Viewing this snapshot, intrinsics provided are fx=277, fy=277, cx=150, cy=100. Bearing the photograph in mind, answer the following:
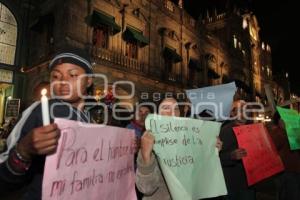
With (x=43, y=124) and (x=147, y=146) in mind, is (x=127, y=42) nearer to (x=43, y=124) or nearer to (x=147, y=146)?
(x=147, y=146)

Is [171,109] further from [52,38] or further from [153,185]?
[52,38]

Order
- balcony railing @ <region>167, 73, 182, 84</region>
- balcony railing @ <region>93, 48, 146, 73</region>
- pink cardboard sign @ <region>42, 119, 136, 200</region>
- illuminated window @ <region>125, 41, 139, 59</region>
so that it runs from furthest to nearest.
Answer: balcony railing @ <region>167, 73, 182, 84</region> < illuminated window @ <region>125, 41, 139, 59</region> < balcony railing @ <region>93, 48, 146, 73</region> < pink cardboard sign @ <region>42, 119, 136, 200</region>

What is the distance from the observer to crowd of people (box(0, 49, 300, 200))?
1.42 meters

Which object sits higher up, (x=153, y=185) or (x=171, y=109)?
(x=171, y=109)

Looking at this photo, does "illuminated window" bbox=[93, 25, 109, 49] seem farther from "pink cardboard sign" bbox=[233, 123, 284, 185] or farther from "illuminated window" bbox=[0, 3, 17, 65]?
"pink cardboard sign" bbox=[233, 123, 284, 185]

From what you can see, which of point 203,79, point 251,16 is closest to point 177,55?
point 203,79

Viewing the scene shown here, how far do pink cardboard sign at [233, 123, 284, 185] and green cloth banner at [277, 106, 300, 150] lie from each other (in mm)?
335

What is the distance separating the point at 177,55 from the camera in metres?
18.7

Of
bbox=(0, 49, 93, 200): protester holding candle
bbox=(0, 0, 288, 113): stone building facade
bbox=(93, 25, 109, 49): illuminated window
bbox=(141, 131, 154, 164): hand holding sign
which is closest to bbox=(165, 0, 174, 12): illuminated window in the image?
bbox=(0, 0, 288, 113): stone building facade

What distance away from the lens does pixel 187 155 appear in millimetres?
2619

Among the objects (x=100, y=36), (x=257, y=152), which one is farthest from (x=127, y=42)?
(x=257, y=152)

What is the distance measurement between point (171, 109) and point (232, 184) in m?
1.61

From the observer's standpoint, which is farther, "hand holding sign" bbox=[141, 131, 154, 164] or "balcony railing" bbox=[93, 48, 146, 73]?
"balcony railing" bbox=[93, 48, 146, 73]

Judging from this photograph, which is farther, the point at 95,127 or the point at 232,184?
the point at 232,184
